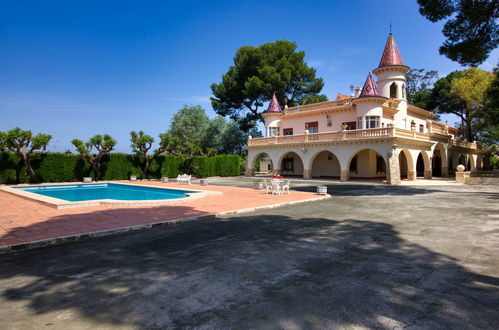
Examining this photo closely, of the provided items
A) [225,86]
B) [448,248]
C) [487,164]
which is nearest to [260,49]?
[225,86]

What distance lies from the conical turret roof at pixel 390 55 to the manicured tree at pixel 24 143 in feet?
107

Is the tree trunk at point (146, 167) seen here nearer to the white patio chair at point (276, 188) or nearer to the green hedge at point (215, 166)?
the green hedge at point (215, 166)

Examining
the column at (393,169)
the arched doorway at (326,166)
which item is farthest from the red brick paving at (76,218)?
the arched doorway at (326,166)

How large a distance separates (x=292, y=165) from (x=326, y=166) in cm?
498

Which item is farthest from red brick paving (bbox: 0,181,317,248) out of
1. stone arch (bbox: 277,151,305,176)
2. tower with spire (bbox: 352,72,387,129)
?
stone arch (bbox: 277,151,305,176)

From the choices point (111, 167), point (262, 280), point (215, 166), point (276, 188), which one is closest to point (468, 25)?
point (276, 188)

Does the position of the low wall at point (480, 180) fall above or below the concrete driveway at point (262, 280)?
above

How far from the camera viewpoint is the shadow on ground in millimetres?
3334

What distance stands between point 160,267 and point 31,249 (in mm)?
3487

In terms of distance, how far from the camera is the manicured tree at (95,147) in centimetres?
2634

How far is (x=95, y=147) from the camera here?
89.0 feet

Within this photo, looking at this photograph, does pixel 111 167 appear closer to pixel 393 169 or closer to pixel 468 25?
pixel 393 169

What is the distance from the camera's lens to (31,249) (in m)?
6.35

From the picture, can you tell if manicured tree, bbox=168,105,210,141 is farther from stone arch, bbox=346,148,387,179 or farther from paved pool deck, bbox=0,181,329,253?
paved pool deck, bbox=0,181,329,253
